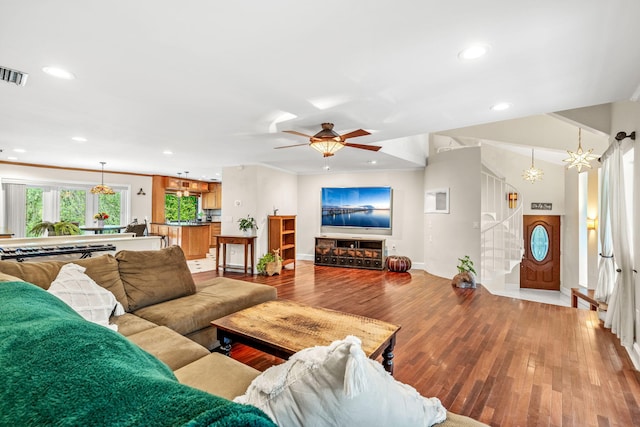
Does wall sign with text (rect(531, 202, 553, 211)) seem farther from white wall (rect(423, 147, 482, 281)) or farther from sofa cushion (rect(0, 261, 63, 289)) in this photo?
sofa cushion (rect(0, 261, 63, 289))

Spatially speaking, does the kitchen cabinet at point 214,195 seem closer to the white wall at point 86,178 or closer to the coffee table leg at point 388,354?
the white wall at point 86,178

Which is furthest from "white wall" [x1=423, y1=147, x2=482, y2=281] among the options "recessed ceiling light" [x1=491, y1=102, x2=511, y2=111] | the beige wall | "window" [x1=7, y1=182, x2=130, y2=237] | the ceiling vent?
"window" [x1=7, y1=182, x2=130, y2=237]

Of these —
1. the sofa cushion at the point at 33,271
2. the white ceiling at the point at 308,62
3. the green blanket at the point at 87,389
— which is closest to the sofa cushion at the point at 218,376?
the green blanket at the point at 87,389

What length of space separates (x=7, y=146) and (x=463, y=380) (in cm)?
730

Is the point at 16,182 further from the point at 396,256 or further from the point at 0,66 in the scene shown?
the point at 396,256

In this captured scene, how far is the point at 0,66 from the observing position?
2.14m

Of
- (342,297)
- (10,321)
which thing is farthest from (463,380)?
(10,321)

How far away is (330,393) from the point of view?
29.3 inches

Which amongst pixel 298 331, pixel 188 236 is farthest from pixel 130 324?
pixel 188 236

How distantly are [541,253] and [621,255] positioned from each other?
6084 mm

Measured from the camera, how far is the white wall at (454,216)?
5.68m

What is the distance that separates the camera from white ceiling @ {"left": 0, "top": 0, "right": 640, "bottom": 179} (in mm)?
1573

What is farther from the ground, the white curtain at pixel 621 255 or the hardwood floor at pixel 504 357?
the white curtain at pixel 621 255

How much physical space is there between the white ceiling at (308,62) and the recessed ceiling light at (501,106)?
0.20 ft
